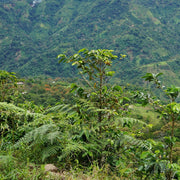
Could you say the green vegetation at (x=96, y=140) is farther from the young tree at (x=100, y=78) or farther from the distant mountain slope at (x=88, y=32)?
the distant mountain slope at (x=88, y=32)

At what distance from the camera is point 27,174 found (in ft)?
4.88

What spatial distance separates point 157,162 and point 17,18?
6845 inches

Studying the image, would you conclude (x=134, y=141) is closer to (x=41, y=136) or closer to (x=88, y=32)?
(x=41, y=136)

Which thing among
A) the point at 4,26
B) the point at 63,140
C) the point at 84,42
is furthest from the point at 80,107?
the point at 4,26

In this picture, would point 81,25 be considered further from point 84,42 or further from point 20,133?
point 20,133

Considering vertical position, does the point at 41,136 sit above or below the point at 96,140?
above

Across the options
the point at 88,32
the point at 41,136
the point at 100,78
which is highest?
the point at 100,78

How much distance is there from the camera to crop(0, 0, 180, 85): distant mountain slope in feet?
345

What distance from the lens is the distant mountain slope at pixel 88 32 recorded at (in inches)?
4144

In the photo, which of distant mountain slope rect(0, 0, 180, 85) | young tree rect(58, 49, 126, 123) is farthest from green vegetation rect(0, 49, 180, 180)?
distant mountain slope rect(0, 0, 180, 85)

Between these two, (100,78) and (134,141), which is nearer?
(134,141)

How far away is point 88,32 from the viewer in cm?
14162

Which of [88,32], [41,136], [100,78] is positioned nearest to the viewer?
[41,136]

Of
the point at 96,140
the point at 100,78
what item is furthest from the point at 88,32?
the point at 96,140
